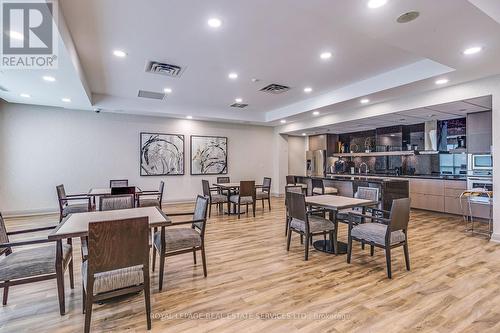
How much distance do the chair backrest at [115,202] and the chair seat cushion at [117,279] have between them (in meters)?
1.38

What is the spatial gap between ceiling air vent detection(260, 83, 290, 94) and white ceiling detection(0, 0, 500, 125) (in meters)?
0.22

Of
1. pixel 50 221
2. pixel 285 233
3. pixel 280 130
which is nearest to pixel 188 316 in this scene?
pixel 285 233

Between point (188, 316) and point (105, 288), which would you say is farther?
point (188, 316)

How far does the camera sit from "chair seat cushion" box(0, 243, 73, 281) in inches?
81.0

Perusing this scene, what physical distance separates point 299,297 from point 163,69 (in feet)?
14.1

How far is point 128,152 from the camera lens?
7.38 metres

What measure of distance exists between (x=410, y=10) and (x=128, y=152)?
23.9 feet

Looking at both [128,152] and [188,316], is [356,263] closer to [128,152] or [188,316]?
[188,316]

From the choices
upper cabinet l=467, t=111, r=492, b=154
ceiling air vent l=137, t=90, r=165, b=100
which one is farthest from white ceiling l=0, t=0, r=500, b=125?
upper cabinet l=467, t=111, r=492, b=154

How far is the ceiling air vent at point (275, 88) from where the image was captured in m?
5.59

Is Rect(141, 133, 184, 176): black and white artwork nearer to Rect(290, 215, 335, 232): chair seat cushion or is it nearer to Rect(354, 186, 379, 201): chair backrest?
Rect(290, 215, 335, 232): chair seat cushion

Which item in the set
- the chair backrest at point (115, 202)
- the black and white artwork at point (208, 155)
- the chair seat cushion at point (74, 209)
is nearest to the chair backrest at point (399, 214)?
the chair backrest at point (115, 202)

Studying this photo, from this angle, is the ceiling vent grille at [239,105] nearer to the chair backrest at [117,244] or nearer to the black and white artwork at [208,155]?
the black and white artwork at [208,155]

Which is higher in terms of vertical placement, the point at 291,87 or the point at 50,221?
the point at 291,87
